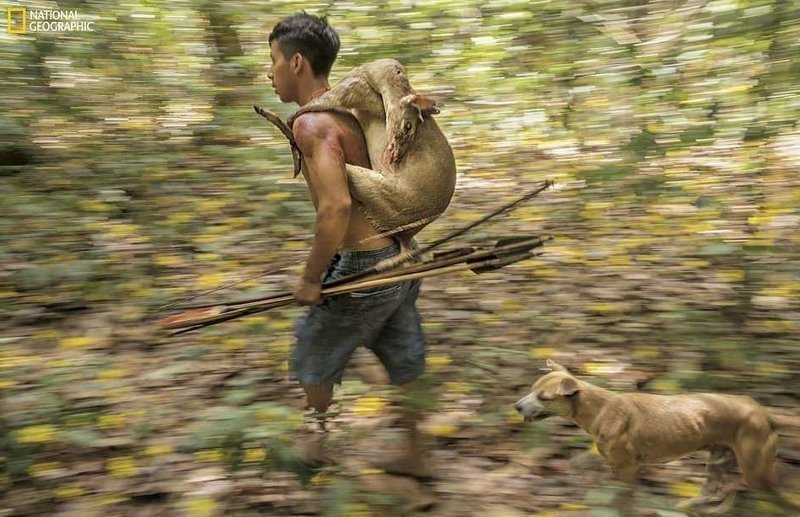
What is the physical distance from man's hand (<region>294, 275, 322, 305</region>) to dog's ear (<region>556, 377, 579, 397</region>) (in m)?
1.05

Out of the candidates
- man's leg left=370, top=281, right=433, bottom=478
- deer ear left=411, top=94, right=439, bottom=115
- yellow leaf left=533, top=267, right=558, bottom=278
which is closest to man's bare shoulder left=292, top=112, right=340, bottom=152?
deer ear left=411, top=94, right=439, bottom=115

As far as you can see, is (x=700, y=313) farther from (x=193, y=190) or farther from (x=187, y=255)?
(x=193, y=190)

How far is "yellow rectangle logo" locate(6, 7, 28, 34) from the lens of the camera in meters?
4.66

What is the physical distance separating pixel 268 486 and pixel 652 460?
1693 mm

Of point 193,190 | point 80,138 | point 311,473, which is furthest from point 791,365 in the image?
point 80,138

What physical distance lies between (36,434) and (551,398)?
2.31 metres

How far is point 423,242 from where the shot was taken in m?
4.69

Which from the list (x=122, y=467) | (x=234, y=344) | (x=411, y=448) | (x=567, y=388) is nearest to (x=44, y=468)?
(x=122, y=467)

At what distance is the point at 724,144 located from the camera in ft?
13.6

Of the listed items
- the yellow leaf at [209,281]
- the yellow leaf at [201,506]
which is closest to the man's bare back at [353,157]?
the yellow leaf at [201,506]

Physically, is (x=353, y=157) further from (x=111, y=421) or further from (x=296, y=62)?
(x=111, y=421)

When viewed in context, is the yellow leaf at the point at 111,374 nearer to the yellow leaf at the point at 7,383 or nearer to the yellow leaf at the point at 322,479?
the yellow leaf at the point at 7,383

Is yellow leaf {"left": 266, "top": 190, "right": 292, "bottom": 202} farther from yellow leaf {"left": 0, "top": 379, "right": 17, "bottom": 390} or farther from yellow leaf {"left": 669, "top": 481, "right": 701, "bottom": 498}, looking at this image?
yellow leaf {"left": 669, "top": 481, "right": 701, "bottom": 498}

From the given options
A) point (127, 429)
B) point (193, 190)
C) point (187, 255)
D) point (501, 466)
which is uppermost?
point (193, 190)
